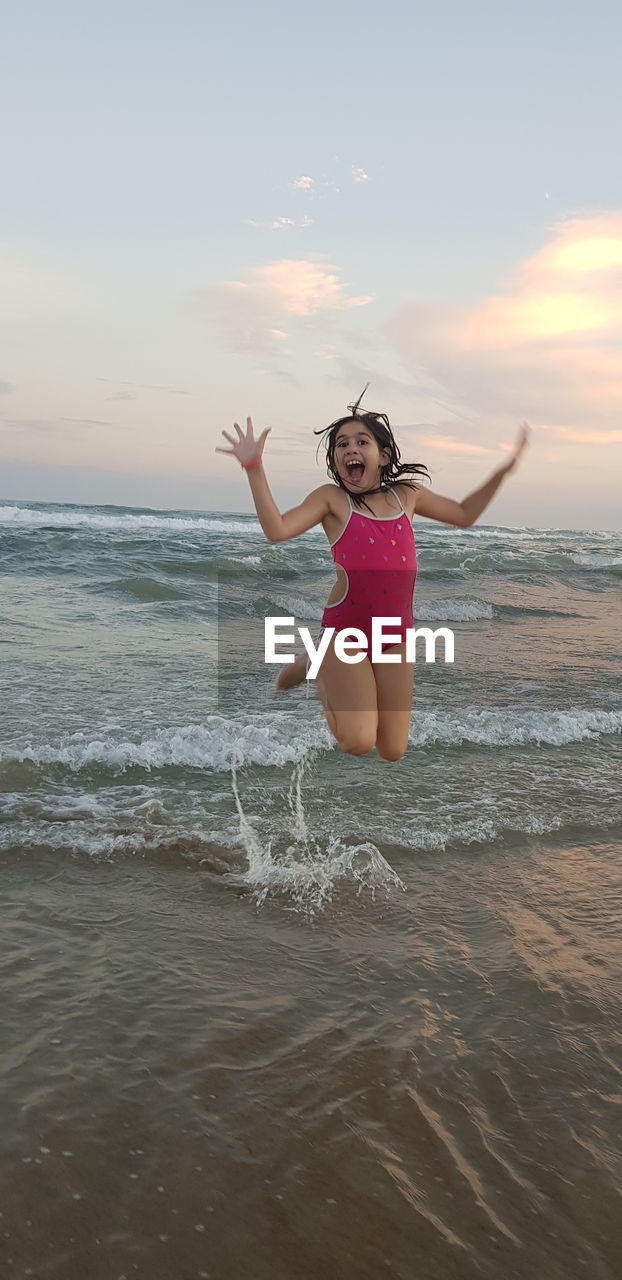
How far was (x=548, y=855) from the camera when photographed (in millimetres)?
6191

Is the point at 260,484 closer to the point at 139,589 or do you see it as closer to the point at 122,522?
the point at 139,589

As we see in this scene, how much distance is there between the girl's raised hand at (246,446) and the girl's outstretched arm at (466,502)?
117 cm

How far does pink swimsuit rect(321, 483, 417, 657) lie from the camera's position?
4977mm

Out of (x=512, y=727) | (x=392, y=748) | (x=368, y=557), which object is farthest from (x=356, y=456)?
(x=512, y=727)

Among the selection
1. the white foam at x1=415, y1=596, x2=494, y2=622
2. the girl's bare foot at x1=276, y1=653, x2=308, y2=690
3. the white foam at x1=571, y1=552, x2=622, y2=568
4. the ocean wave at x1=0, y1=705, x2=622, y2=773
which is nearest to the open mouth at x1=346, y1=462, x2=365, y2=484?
the girl's bare foot at x1=276, y1=653, x2=308, y2=690

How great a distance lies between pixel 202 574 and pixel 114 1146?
20489mm

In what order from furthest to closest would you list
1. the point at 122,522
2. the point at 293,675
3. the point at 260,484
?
the point at 122,522 → the point at 293,675 → the point at 260,484

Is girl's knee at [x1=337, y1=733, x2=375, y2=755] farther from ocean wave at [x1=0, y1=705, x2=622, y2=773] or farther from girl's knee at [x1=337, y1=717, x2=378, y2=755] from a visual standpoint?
ocean wave at [x1=0, y1=705, x2=622, y2=773]

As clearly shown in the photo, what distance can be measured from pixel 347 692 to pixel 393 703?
1.03ft

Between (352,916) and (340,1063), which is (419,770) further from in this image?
(340,1063)

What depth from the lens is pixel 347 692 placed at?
5.15 meters

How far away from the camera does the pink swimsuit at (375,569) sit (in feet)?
16.3

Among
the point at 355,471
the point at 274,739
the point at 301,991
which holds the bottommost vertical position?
the point at 301,991

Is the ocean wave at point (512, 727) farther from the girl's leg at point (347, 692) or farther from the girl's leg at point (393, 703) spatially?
the girl's leg at point (347, 692)
